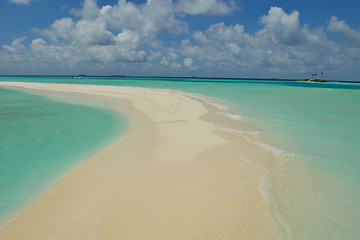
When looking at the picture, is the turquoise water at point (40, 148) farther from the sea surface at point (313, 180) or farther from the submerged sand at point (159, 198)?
the submerged sand at point (159, 198)

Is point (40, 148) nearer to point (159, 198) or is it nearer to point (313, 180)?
point (159, 198)

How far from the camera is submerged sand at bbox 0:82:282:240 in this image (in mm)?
3311

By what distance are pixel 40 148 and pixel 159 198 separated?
509cm

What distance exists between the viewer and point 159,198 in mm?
4141

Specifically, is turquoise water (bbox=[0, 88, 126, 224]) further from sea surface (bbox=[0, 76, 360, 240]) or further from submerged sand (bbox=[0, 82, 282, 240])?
submerged sand (bbox=[0, 82, 282, 240])

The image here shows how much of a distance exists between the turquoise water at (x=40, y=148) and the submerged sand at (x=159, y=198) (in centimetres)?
48

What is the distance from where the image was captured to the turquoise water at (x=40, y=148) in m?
4.60

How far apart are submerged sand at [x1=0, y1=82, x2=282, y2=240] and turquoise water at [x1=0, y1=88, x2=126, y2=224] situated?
18.9 inches

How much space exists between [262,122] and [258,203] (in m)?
7.39

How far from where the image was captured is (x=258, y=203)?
3.97 m

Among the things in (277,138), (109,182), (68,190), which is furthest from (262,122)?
(68,190)

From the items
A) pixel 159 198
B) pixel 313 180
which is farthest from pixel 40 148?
pixel 313 180

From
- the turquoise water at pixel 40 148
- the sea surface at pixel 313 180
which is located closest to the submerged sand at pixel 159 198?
the sea surface at pixel 313 180

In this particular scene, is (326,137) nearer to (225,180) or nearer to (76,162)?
(225,180)
